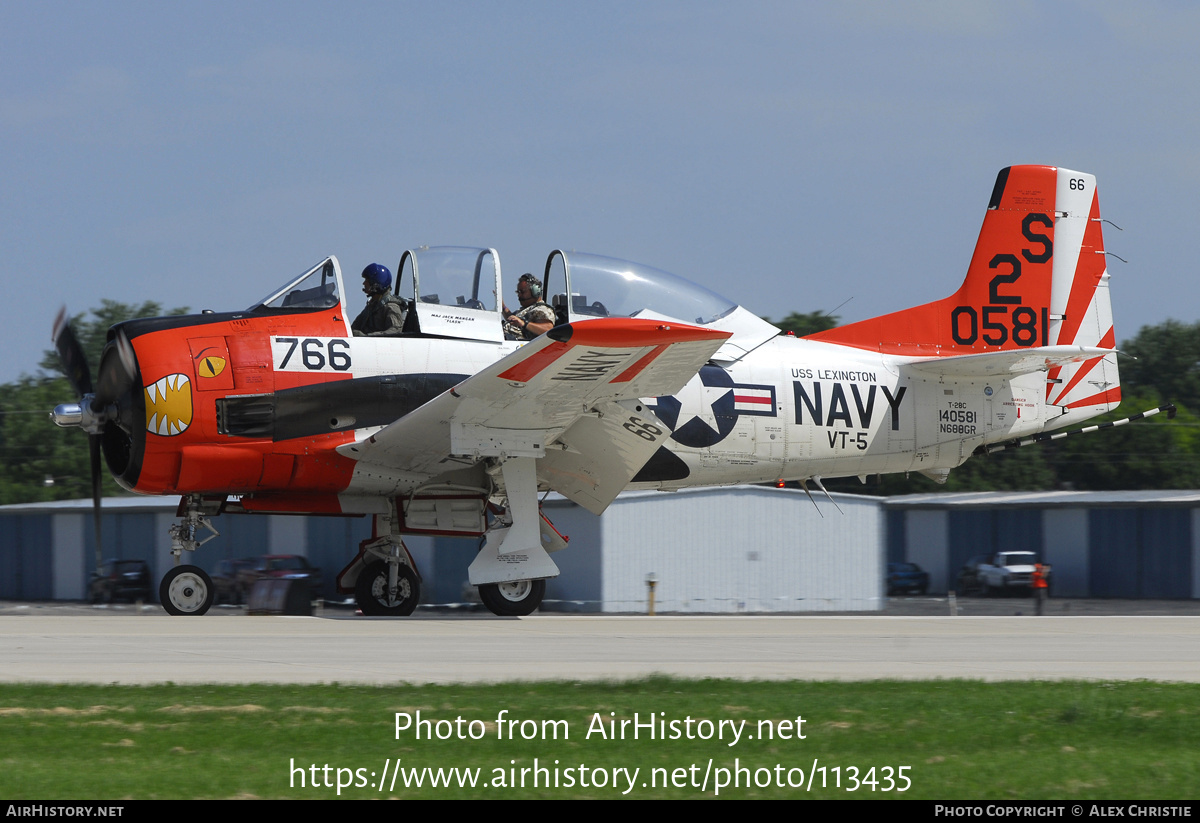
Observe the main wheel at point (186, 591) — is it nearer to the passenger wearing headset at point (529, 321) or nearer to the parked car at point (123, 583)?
the passenger wearing headset at point (529, 321)

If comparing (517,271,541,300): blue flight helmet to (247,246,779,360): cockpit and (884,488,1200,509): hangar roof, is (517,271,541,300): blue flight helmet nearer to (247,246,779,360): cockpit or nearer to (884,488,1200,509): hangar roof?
(247,246,779,360): cockpit

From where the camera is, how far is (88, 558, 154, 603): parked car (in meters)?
32.7

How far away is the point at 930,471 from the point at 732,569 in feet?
51.6

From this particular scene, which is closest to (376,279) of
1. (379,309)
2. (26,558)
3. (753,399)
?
(379,309)

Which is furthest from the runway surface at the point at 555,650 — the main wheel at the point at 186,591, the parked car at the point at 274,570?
the parked car at the point at 274,570

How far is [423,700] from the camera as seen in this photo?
7.72 meters

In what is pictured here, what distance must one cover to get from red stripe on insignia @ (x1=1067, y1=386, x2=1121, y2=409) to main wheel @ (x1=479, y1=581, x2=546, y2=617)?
772cm

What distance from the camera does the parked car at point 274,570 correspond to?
29750mm

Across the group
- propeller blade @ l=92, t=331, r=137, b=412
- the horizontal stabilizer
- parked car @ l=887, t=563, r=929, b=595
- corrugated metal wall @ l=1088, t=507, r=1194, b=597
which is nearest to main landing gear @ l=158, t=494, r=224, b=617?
propeller blade @ l=92, t=331, r=137, b=412

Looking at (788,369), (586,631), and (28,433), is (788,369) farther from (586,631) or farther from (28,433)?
(28,433)

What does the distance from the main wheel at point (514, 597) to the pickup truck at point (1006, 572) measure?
2766 cm

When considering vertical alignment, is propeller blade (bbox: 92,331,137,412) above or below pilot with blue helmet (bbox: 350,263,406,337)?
A: below

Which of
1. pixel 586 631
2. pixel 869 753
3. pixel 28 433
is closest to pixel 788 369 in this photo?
pixel 586 631

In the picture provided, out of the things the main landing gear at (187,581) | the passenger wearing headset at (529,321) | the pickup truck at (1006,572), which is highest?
the passenger wearing headset at (529,321)
